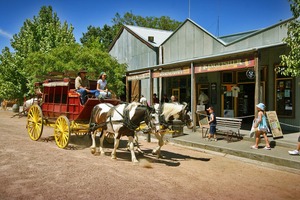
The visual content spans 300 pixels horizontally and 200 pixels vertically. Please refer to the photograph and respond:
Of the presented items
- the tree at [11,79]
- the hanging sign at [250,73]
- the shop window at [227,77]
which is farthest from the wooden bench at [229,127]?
the tree at [11,79]

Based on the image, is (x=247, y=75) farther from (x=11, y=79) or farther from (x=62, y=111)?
(x=11, y=79)

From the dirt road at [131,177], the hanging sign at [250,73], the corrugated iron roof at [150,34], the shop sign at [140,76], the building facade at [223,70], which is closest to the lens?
the dirt road at [131,177]

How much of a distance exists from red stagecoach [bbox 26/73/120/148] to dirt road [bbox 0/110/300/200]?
0.69m

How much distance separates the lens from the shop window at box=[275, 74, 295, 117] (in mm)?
12766

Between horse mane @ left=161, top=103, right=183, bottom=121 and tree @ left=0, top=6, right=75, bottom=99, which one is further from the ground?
tree @ left=0, top=6, right=75, bottom=99

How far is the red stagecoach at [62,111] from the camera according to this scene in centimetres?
882

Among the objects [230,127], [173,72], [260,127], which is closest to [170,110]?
[260,127]

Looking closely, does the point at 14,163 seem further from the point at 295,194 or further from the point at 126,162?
the point at 295,194

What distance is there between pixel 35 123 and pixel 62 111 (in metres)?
1.57

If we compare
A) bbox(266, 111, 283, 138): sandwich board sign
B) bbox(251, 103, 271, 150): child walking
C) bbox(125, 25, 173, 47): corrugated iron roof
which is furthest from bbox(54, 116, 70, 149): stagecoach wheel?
bbox(125, 25, 173, 47): corrugated iron roof

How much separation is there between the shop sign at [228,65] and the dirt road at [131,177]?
4075 millimetres

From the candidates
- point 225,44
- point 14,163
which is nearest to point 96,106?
point 14,163

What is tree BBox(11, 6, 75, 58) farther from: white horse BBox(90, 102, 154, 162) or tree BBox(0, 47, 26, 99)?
white horse BBox(90, 102, 154, 162)

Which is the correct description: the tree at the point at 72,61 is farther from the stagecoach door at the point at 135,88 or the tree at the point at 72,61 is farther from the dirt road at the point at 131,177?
the dirt road at the point at 131,177
